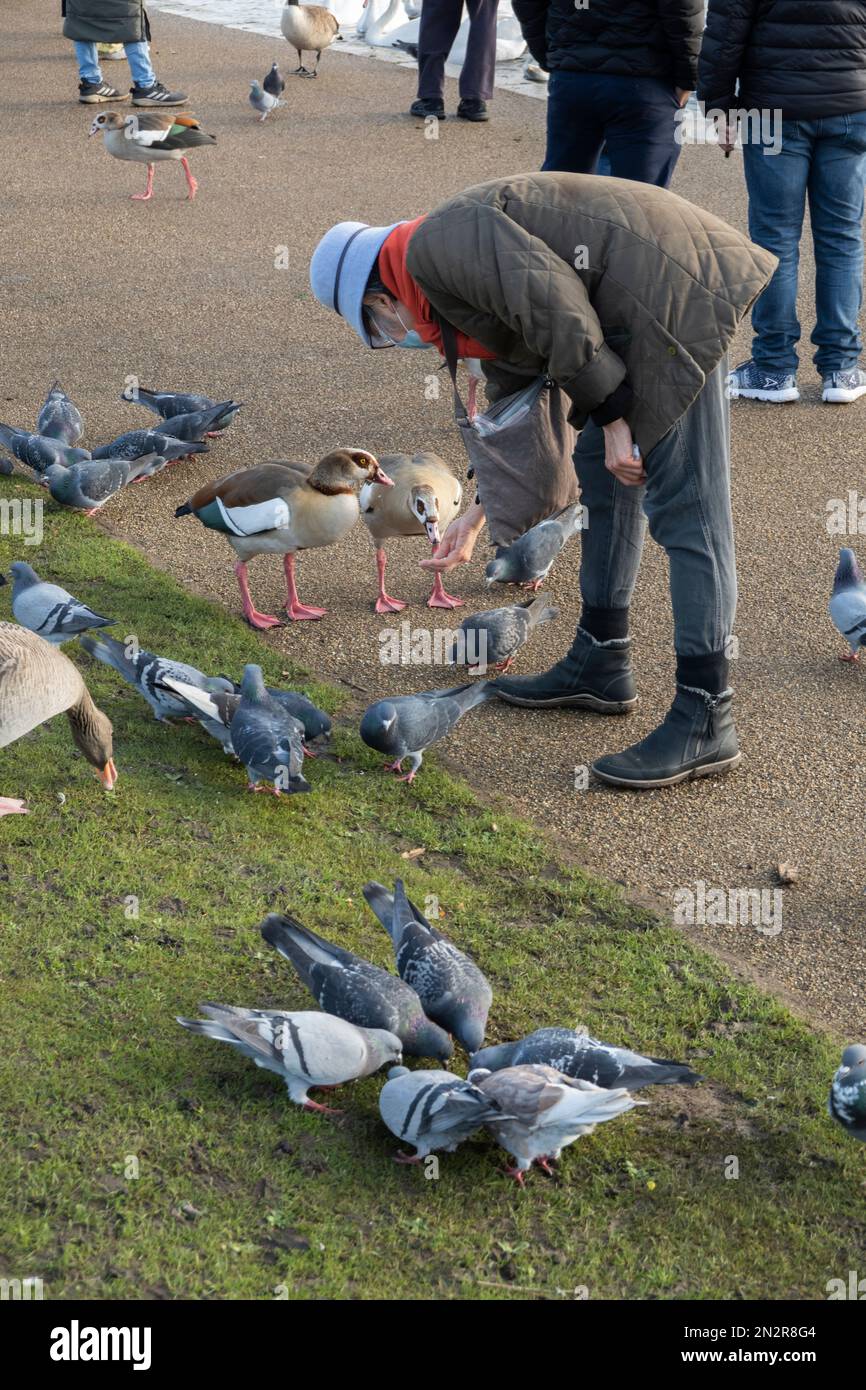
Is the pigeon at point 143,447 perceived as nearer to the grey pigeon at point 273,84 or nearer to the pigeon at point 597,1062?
the pigeon at point 597,1062

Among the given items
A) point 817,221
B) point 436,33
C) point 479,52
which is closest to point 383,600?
point 817,221

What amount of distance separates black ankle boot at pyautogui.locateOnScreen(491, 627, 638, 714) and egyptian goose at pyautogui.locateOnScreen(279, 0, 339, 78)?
11.9 m

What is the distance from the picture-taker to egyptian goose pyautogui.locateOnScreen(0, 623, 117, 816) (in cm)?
489

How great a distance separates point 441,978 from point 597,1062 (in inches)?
21.3

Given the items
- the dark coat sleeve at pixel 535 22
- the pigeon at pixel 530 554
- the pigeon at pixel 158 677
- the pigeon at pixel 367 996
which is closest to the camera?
the pigeon at pixel 367 996

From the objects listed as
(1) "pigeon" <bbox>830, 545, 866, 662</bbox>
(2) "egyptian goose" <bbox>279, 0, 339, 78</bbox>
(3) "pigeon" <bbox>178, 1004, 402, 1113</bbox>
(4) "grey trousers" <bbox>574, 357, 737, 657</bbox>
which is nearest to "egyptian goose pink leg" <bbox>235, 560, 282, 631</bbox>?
(4) "grey trousers" <bbox>574, 357, 737, 657</bbox>

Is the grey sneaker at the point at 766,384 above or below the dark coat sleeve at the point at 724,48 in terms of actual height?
below

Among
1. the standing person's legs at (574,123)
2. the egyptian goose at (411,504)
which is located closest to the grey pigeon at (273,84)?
the standing person's legs at (574,123)

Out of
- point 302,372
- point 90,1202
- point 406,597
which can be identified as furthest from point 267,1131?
point 302,372

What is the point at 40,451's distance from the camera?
7516mm

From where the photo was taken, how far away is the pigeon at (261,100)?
14250 millimetres

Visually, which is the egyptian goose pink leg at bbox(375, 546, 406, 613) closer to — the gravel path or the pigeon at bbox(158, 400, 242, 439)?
the gravel path

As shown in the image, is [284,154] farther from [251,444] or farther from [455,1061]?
[455,1061]

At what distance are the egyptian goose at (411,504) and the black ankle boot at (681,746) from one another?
155 cm
